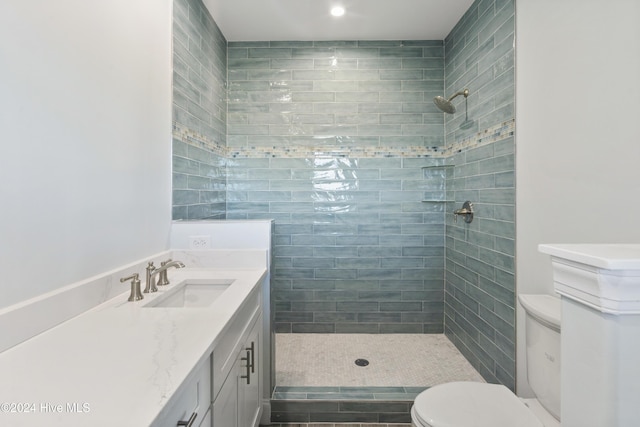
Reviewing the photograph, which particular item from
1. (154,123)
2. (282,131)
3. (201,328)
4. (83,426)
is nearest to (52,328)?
(201,328)

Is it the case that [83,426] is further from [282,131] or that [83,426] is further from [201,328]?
[282,131]

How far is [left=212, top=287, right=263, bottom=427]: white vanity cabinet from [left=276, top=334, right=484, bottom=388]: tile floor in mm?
560

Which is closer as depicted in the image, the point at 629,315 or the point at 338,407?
the point at 629,315

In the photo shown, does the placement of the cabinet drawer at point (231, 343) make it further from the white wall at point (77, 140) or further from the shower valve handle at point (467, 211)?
the shower valve handle at point (467, 211)

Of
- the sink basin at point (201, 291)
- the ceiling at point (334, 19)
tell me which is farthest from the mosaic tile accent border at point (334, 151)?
the sink basin at point (201, 291)

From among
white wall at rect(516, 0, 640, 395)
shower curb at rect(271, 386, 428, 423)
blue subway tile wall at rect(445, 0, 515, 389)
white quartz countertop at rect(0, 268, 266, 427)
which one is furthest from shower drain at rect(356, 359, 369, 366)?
white quartz countertop at rect(0, 268, 266, 427)

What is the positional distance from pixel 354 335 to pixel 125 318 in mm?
2076

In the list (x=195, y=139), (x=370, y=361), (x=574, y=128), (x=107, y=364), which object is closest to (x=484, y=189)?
(x=574, y=128)

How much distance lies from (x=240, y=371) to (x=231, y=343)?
20 cm

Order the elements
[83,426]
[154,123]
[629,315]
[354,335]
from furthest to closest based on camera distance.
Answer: [354,335], [154,123], [629,315], [83,426]

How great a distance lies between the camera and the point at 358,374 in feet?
6.73

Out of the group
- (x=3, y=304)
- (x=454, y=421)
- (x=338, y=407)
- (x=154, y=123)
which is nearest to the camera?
(x=3, y=304)

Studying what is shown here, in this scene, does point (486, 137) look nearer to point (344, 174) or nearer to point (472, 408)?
point (344, 174)

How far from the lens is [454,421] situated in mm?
1106
